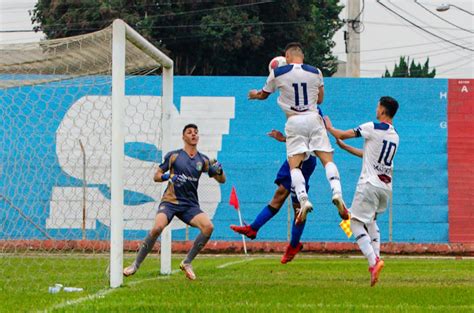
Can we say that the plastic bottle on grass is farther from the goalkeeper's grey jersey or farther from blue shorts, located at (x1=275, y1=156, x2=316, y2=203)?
blue shorts, located at (x1=275, y1=156, x2=316, y2=203)

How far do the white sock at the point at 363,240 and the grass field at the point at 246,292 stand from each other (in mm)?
347

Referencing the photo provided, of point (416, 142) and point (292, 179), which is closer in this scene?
point (292, 179)

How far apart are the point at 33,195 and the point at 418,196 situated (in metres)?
11.5

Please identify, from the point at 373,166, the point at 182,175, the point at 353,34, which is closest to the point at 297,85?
the point at 373,166

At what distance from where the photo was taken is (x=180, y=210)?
1254 centimetres

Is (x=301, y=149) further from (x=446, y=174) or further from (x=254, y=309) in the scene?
(x=446, y=174)

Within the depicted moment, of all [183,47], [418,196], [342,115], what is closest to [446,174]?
[418,196]

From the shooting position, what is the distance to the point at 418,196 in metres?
28.2

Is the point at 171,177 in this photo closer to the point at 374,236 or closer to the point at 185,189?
the point at 185,189

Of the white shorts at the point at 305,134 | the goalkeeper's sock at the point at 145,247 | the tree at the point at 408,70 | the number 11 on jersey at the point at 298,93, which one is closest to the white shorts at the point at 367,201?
the white shorts at the point at 305,134

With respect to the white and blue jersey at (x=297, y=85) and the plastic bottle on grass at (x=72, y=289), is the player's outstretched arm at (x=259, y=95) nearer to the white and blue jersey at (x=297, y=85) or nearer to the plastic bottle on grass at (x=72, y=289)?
the white and blue jersey at (x=297, y=85)

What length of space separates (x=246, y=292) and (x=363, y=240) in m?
2.41

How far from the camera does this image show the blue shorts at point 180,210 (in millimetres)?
12430

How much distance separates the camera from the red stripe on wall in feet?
92.7
